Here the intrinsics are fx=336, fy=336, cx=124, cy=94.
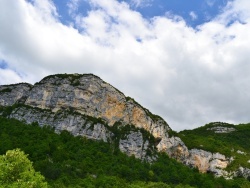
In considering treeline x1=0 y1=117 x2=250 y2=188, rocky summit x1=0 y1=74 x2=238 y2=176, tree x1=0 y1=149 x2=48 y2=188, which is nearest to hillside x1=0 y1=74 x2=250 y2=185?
rocky summit x1=0 y1=74 x2=238 y2=176

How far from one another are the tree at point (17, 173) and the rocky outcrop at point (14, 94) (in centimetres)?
12953

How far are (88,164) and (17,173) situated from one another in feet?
280

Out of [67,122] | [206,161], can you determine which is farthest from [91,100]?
[206,161]

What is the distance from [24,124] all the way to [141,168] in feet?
190

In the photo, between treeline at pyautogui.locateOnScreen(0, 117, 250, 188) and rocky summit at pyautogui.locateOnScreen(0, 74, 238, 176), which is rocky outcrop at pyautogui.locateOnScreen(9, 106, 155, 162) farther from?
treeline at pyautogui.locateOnScreen(0, 117, 250, 188)

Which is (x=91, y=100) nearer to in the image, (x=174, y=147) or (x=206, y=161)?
(x=174, y=147)

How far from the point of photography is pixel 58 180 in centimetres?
10550

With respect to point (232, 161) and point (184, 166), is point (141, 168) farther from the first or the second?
point (232, 161)

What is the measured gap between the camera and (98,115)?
170 metres

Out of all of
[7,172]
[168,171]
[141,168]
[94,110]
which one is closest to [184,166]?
[168,171]

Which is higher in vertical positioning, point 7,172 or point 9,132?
point 9,132

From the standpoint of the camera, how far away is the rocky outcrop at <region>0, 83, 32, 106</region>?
575ft

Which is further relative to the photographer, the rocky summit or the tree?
the rocky summit

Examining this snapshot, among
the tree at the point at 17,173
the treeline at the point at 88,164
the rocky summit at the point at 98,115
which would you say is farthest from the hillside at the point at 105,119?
the tree at the point at 17,173
